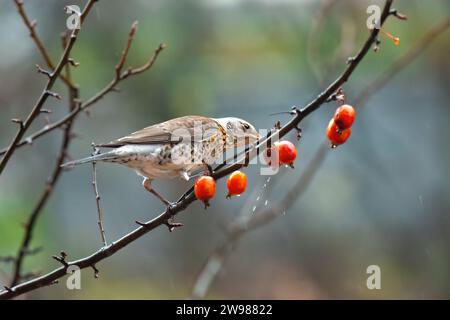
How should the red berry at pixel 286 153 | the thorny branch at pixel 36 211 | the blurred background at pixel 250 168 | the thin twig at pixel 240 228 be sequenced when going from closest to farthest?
the red berry at pixel 286 153 → the thorny branch at pixel 36 211 → the thin twig at pixel 240 228 → the blurred background at pixel 250 168

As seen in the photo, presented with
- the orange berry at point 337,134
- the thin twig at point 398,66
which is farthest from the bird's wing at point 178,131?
the thin twig at point 398,66

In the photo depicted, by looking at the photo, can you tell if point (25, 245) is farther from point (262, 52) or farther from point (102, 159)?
point (262, 52)

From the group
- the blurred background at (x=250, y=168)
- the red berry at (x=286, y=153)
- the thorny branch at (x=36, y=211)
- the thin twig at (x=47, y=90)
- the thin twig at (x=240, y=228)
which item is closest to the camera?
the red berry at (x=286, y=153)

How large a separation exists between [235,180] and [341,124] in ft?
0.96

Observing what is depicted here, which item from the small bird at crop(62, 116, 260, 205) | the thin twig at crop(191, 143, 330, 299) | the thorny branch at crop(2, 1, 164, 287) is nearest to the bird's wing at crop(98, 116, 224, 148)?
the small bird at crop(62, 116, 260, 205)

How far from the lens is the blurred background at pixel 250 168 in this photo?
4914 mm

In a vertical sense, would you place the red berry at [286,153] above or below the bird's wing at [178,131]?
below

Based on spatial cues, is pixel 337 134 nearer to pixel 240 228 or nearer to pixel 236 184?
pixel 236 184

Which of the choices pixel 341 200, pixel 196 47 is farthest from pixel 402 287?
pixel 196 47

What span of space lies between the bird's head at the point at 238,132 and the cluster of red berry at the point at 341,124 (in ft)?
1.95

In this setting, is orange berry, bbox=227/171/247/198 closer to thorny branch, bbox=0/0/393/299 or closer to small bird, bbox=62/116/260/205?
thorny branch, bbox=0/0/393/299

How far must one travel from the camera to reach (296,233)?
6168 mm

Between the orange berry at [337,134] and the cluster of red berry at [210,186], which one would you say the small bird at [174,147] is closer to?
the cluster of red berry at [210,186]

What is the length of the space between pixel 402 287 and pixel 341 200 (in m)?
1.09
